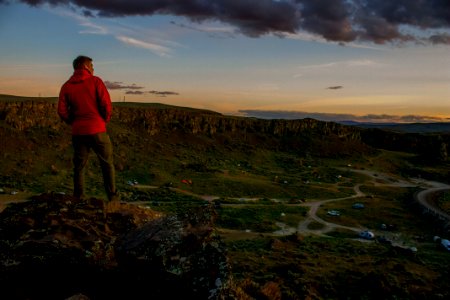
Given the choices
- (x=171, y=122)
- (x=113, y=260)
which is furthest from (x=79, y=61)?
(x=171, y=122)

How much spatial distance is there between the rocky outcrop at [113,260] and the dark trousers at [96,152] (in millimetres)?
2692

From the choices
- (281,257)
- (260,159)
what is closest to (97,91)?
(281,257)

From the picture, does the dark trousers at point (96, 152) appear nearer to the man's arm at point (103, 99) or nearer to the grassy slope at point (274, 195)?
the man's arm at point (103, 99)

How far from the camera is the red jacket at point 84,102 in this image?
1127 cm

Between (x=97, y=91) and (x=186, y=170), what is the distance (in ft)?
218

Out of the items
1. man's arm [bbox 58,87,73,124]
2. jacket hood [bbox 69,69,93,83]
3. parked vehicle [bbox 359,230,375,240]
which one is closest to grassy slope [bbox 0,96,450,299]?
parked vehicle [bbox 359,230,375,240]

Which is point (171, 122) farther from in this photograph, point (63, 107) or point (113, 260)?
point (113, 260)

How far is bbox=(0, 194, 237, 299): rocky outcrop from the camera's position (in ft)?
23.4

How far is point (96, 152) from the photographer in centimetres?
1184

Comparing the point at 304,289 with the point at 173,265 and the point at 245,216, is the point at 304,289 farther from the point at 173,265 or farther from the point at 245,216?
the point at 245,216

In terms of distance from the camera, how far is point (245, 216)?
162ft

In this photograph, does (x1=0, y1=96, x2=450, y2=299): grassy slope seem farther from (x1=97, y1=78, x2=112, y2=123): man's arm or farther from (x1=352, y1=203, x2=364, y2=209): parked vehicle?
(x1=97, y1=78, x2=112, y2=123): man's arm

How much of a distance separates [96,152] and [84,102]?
1.46 m

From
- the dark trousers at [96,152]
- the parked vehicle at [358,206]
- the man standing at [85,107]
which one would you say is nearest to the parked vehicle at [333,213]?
the parked vehicle at [358,206]
